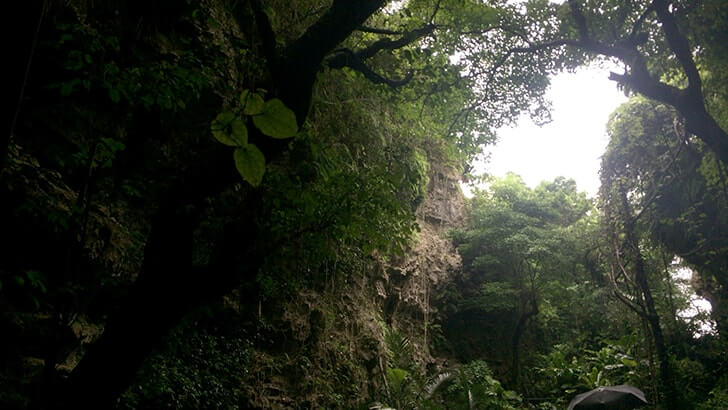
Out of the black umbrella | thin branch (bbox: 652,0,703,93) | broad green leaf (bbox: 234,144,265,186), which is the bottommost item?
the black umbrella

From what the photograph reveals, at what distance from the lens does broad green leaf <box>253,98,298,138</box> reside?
735 mm

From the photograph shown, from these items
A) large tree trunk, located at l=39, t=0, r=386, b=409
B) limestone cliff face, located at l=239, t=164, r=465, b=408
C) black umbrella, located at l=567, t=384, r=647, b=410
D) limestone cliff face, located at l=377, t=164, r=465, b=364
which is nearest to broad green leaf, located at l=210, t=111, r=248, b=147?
large tree trunk, located at l=39, t=0, r=386, b=409

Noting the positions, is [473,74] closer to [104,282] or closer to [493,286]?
[104,282]

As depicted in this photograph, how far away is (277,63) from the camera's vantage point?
12.5ft

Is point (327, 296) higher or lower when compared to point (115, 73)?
lower

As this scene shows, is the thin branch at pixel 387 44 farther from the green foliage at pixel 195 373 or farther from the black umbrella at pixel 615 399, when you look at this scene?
the black umbrella at pixel 615 399

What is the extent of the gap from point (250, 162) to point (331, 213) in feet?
13.5

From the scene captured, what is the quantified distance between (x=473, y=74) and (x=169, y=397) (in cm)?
635

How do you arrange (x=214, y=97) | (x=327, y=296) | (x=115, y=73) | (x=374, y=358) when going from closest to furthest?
(x=115, y=73) → (x=214, y=97) → (x=327, y=296) → (x=374, y=358)

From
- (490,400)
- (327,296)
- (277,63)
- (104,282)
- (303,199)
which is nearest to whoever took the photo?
(277,63)

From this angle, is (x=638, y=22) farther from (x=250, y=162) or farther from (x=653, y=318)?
(x=250, y=162)

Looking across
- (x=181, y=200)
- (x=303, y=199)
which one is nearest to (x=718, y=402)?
(x=303, y=199)

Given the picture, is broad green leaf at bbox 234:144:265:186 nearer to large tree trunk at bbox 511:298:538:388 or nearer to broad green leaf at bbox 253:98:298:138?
broad green leaf at bbox 253:98:298:138

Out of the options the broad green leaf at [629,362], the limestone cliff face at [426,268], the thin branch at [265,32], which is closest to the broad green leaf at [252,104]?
the thin branch at [265,32]
